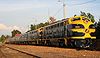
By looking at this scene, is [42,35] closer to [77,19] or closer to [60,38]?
[60,38]

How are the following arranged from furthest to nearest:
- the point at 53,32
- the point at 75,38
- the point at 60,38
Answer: the point at 53,32 < the point at 60,38 < the point at 75,38

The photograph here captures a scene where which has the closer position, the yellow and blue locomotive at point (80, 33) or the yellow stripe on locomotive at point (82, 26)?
the yellow and blue locomotive at point (80, 33)

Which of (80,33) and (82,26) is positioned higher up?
(82,26)

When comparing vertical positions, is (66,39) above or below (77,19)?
below

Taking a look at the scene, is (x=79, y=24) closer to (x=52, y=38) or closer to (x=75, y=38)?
(x=75, y=38)

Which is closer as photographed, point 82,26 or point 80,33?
point 80,33

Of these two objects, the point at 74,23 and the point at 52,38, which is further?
the point at 52,38

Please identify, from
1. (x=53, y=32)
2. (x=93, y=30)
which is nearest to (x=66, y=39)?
(x=93, y=30)

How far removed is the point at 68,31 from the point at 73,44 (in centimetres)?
163

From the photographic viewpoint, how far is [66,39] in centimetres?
2836

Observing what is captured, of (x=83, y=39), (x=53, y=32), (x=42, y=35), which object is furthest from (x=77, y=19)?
(x=42, y=35)

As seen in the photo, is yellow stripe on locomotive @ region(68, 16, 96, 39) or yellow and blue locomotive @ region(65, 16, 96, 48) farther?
yellow stripe on locomotive @ region(68, 16, 96, 39)

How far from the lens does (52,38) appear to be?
118ft

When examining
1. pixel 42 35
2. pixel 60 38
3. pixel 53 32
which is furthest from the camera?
pixel 42 35
